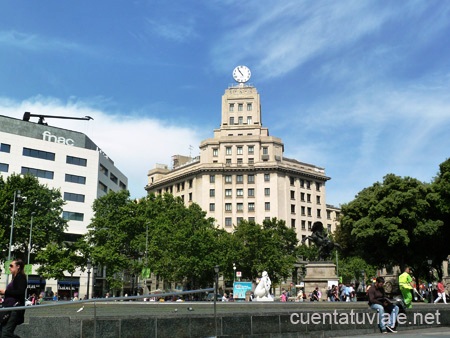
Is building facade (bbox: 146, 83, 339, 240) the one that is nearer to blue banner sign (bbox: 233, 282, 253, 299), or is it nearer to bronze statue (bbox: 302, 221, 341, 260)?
blue banner sign (bbox: 233, 282, 253, 299)

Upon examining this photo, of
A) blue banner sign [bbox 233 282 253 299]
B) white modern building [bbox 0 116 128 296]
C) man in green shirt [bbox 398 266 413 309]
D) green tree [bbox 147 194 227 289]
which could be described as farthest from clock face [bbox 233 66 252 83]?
man in green shirt [bbox 398 266 413 309]

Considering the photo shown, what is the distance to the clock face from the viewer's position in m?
113

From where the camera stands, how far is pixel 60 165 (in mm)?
72625

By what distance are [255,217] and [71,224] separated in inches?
1534

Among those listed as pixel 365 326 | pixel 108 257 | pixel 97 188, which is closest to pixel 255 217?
pixel 97 188

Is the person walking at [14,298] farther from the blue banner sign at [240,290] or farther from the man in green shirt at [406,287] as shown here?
the blue banner sign at [240,290]

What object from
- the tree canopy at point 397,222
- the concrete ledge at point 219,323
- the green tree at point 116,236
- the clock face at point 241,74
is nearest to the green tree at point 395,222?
the tree canopy at point 397,222

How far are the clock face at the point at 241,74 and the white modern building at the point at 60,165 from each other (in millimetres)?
45416

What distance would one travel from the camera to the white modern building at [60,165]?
68125mm

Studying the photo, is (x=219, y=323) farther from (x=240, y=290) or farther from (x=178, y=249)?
(x=178, y=249)

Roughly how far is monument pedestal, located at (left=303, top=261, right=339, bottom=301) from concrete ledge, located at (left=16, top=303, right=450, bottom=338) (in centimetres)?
1916

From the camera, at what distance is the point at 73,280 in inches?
2803

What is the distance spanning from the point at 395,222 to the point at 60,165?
49.2m

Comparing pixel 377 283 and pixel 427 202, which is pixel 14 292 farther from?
pixel 427 202
